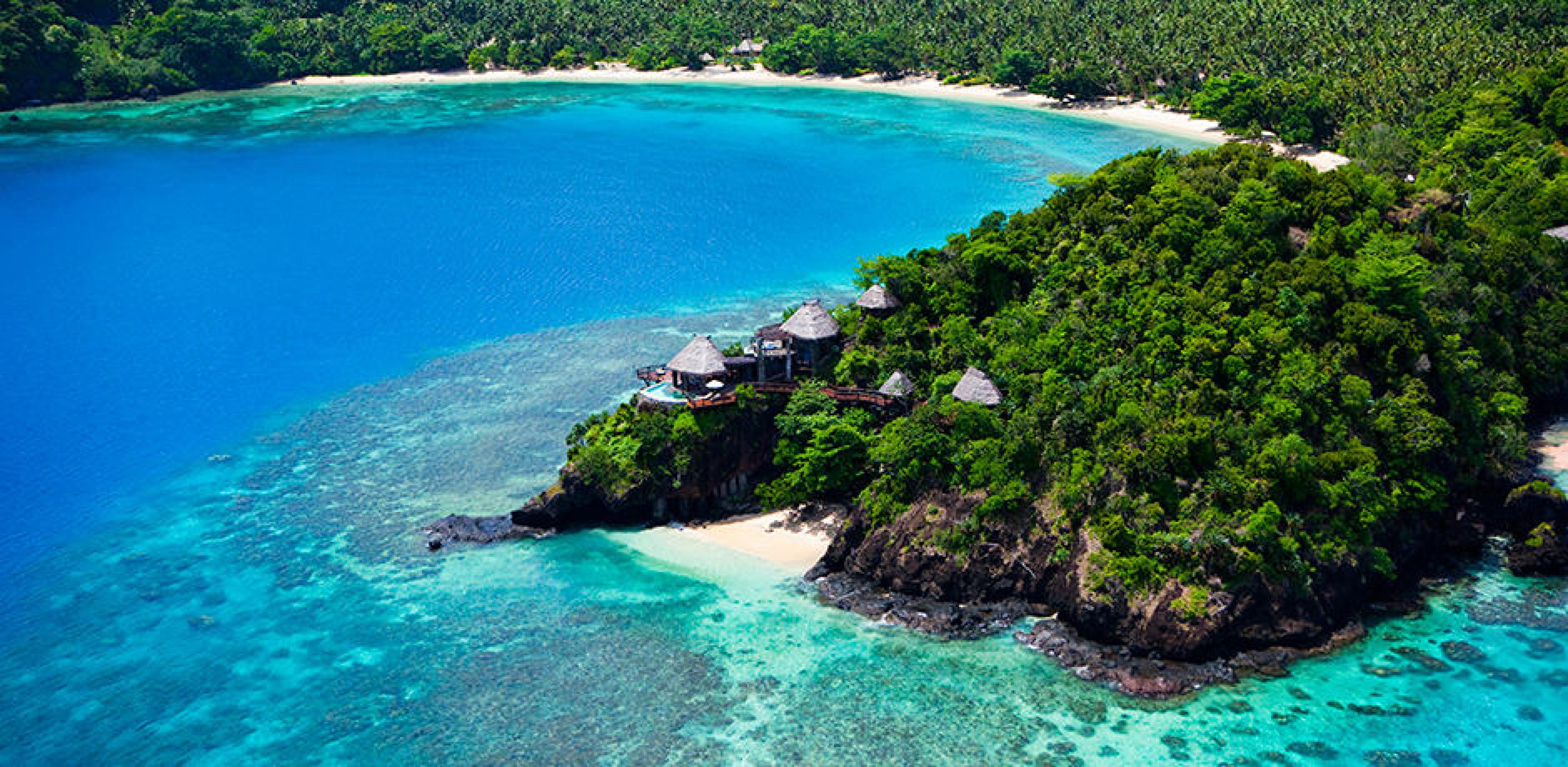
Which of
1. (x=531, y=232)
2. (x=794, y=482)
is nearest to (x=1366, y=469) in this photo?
(x=794, y=482)

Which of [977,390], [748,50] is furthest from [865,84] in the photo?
[977,390]

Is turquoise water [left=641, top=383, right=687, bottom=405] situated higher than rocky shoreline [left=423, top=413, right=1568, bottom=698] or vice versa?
turquoise water [left=641, top=383, right=687, bottom=405]

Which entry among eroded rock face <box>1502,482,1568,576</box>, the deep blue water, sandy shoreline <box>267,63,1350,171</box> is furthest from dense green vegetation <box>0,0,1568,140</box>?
eroded rock face <box>1502,482,1568,576</box>

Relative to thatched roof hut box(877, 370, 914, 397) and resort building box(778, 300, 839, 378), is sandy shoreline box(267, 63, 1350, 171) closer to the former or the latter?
resort building box(778, 300, 839, 378)

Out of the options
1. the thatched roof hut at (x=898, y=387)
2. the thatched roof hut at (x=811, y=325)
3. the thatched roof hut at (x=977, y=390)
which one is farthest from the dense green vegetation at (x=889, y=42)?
the thatched roof hut at (x=898, y=387)

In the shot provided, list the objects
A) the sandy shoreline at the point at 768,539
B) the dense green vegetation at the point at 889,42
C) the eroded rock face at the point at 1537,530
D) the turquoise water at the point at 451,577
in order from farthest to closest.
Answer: the dense green vegetation at the point at 889,42, the sandy shoreline at the point at 768,539, the eroded rock face at the point at 1537,530, the turquoise water at the point at 451,577

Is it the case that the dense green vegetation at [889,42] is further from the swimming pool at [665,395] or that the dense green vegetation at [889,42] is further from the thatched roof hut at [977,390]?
the swimming pool at [665,395]
